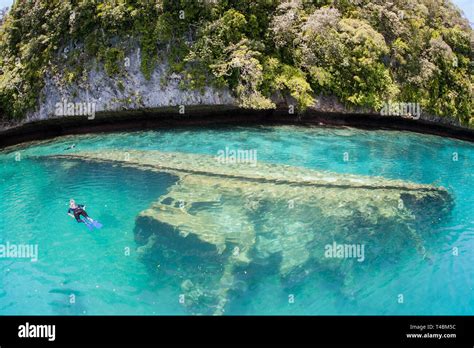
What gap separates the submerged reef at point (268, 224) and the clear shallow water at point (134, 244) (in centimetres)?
37

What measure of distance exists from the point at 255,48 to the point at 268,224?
12516 mm

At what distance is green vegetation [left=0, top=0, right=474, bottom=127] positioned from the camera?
21719 millimetres

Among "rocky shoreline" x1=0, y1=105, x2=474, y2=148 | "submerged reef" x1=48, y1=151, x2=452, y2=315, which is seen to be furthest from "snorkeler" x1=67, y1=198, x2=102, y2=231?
"rocky shoreline" x1=0, y1=105, x2=474, y2=148

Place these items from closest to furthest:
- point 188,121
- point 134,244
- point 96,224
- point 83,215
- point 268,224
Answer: point 134,244 < point 268,224 < point 96,224 < point 83,215 < point 188,121

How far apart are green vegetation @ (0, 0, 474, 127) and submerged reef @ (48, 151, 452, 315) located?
7.33 metres

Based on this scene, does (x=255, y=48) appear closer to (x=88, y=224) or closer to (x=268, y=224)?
(x=268, y=224)

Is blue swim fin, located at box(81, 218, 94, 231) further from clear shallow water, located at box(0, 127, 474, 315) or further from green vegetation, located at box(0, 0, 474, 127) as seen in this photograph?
green vegetation, located at box(0, 0, 474, 127)

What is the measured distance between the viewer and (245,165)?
17.0m

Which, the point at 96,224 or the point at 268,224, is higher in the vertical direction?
the point at 268,224

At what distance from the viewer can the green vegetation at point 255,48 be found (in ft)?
71.3

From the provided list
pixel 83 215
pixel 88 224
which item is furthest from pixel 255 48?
pixel 88 224

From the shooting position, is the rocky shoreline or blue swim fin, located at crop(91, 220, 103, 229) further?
the rocky shoreline

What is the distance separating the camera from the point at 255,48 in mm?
21906

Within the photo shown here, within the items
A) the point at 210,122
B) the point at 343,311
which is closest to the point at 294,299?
the point at 343,311
